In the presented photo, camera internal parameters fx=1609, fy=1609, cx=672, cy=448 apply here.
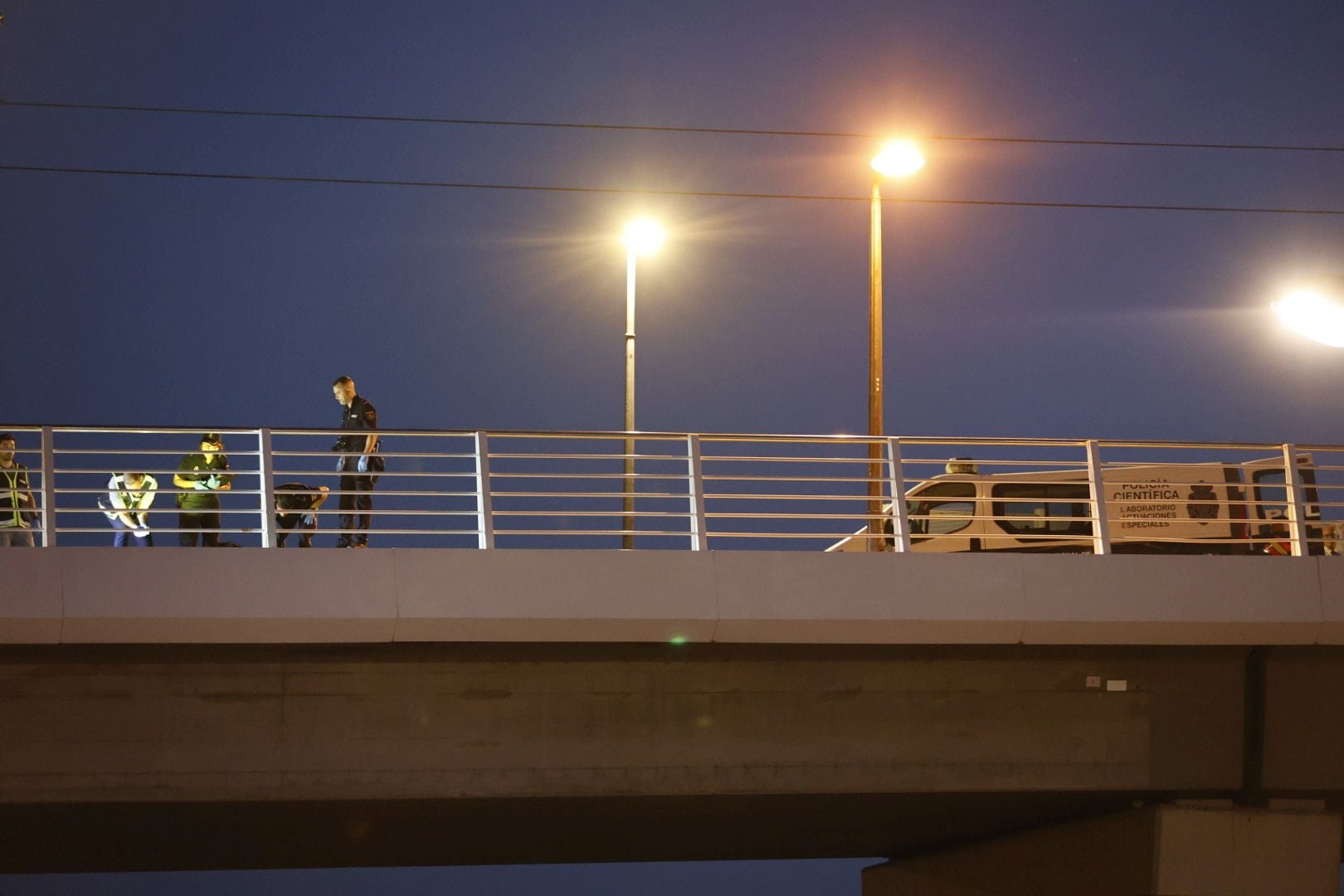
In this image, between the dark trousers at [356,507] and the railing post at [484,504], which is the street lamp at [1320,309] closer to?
the railing post at [484,504]

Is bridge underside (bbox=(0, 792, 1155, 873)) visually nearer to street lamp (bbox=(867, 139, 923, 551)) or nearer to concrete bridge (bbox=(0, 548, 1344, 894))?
concrete bridge (bbox=(0, 548, 1344, 894))

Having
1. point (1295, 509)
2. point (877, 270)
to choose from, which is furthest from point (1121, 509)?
point (1295, 509)

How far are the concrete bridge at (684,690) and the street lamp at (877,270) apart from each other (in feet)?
12.3

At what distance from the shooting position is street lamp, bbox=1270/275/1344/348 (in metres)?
8.05

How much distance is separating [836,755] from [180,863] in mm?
10083

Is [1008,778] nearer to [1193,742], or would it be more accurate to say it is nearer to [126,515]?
[1193,742]

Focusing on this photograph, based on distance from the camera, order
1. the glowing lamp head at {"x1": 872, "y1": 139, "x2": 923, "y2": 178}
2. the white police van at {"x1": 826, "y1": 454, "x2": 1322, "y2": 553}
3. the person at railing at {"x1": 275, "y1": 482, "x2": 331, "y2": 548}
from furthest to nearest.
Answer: the white police van at {"x1": 826, "y1": 454, "x2": 1322, "y2": 553} < the glowing lamp head at {"x1": 872, "y1": 139, "x2": 923, "y2": 178} < the person at railing at {"x1": 275, "y1": 482, "x2": 331, "y2": 548}

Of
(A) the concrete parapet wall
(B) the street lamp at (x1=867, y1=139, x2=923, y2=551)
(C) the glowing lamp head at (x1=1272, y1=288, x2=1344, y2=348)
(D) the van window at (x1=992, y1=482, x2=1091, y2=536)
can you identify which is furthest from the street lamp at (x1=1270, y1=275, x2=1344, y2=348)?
(D) the van window at (x1=992, y1=482, x2=1091, y2=536)

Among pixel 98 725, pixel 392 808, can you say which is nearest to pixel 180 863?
pixel 392 808

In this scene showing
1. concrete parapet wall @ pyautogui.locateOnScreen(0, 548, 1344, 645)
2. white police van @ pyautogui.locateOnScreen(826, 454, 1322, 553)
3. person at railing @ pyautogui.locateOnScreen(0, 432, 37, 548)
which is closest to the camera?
concrete parapet wall @ pyautogui.locateOnScreen(0, 548, 1344, 645)

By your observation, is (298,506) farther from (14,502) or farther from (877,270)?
(877,270)

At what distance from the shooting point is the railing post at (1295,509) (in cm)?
1292

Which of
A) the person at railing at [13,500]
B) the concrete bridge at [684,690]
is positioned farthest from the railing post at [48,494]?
the concrete bridge at [684,690]

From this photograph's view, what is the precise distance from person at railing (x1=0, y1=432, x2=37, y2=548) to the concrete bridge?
71 cm
